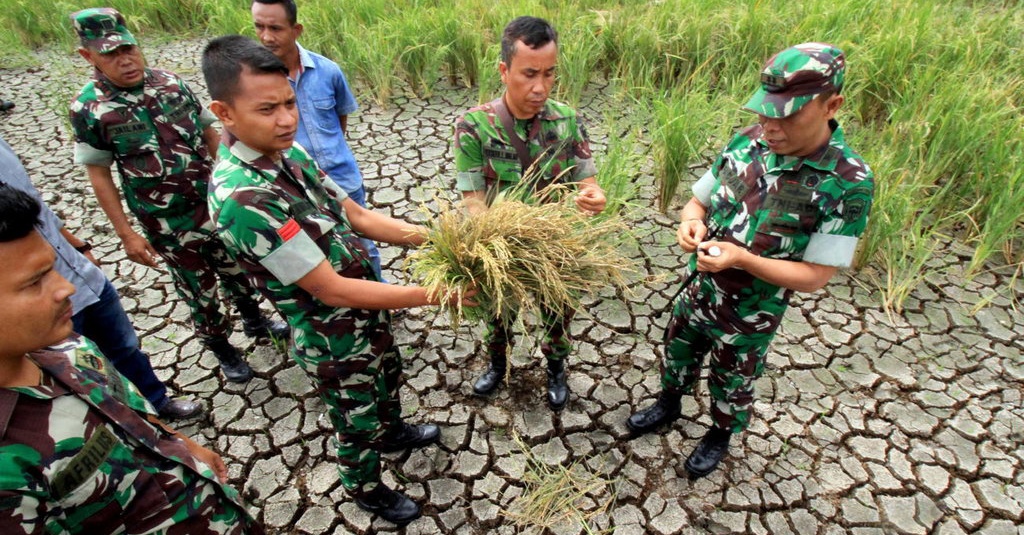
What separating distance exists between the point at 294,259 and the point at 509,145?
1.02 metres

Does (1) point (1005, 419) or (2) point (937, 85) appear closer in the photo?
(1) point (1005, 419)

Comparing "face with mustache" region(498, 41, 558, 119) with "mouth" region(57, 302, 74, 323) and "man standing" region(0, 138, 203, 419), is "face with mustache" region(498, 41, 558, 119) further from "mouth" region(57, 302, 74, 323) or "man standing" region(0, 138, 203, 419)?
"man standing" region(0, 138, 203, 419)

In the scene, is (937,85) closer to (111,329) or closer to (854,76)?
(854,76)

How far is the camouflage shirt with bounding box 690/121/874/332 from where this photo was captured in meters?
1.73

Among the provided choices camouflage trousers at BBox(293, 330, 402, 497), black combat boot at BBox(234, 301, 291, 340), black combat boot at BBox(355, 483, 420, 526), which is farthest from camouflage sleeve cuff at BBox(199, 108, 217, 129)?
black combat boot at BBox(355, 483, 420, 526)

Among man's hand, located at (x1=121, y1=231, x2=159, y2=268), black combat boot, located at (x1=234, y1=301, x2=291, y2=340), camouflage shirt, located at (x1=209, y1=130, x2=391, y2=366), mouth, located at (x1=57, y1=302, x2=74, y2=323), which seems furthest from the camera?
black combat boot, located at (x1=234, y1=301, x2=291, y2=340)

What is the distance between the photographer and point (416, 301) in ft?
5.75

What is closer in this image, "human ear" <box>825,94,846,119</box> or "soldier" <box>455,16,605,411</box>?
"human ear" <box>825,94,846,119</box>

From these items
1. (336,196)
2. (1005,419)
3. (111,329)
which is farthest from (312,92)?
(1005,419)

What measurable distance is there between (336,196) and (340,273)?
0.34 metres

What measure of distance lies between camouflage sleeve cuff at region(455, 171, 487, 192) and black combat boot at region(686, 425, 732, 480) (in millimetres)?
1502

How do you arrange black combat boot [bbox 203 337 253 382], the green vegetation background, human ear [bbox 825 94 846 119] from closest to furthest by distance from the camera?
human ear [bbox 825 94 846 119], black combat boot [bbox 203 337 253 382], the green vegetation background

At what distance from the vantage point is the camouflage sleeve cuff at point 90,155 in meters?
2.34

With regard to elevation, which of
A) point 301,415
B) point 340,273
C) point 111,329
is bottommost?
point 301,415
